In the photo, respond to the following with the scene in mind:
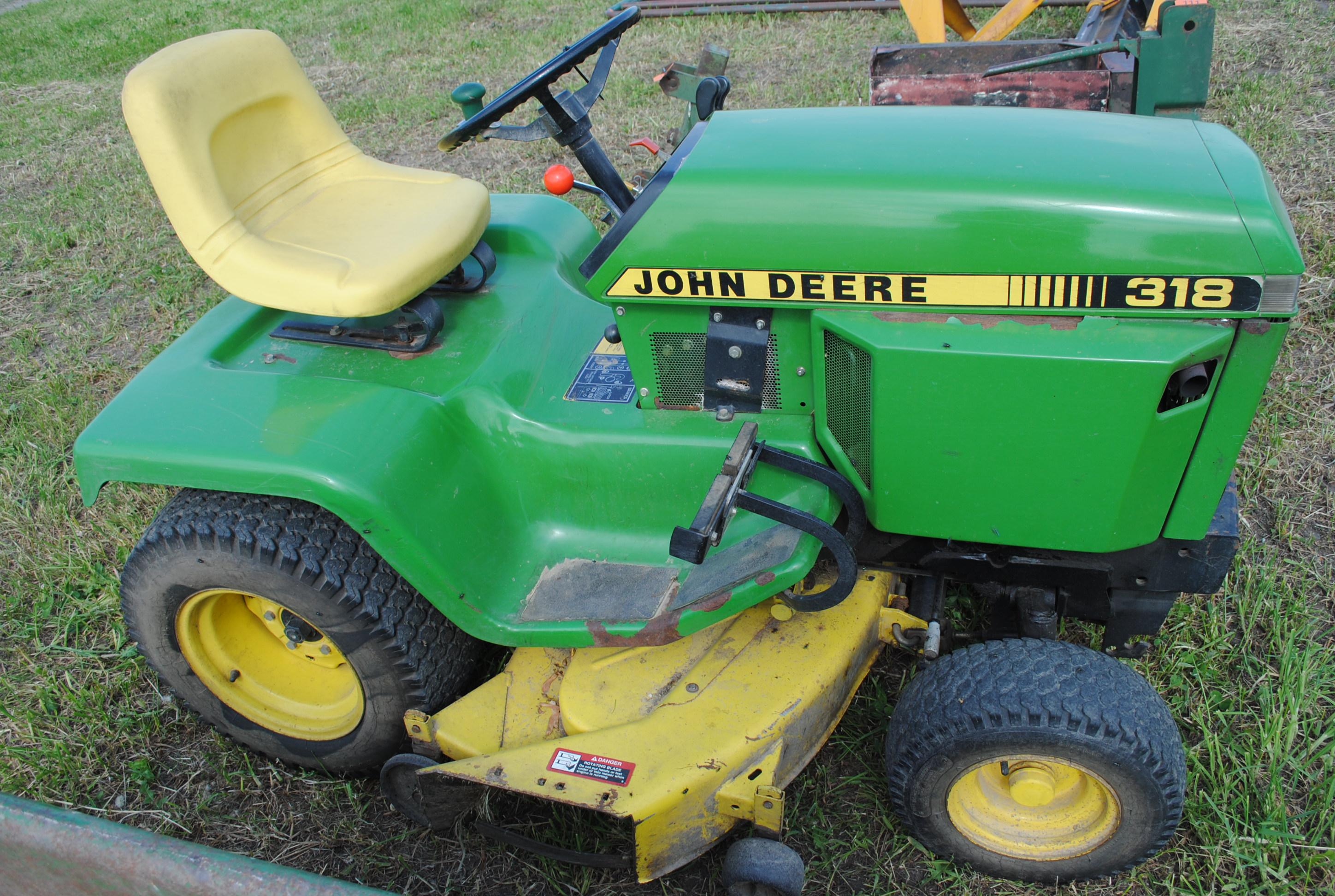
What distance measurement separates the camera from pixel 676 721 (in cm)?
188

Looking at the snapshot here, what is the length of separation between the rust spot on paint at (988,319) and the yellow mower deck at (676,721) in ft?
2.21

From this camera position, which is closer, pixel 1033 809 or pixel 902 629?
pixel 1033 809

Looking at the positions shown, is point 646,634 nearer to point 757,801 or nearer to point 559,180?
point 757,801

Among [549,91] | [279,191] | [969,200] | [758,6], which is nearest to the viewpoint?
[969,200]

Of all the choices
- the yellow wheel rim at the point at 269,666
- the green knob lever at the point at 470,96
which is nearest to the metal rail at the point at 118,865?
the yellow wheel rim at the point at 269,666

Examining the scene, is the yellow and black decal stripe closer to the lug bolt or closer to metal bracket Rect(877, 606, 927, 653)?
metal bracket Rect(877, 606, 927, 653)

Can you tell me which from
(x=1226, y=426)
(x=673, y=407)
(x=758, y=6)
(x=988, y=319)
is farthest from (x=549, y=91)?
(x=758, y=6)

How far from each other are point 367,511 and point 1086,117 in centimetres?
150

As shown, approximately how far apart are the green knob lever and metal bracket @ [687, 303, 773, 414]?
0.86 m

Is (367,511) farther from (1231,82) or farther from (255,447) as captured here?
(1231,82)

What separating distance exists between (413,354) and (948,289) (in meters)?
1.13

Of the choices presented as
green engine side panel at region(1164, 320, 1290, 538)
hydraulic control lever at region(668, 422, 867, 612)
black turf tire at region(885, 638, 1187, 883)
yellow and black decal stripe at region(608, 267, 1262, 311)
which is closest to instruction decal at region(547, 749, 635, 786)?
hydraulic control lever at region(668, 422, 867, 612)

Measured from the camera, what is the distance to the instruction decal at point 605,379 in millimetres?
2018

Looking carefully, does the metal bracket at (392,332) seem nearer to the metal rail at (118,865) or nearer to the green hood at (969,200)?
the green hood at (969,200)
